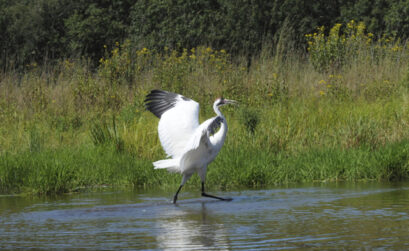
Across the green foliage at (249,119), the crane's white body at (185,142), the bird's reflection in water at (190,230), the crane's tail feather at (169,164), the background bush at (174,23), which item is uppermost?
the background bush at (174,23)

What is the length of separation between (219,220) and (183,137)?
2.39 metres

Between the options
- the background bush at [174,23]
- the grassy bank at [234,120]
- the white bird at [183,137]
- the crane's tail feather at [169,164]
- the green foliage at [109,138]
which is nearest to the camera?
→ the white bird at [183,137]

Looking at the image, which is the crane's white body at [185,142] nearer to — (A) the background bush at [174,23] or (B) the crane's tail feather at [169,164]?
(B) the crane's tail feather at [169,164]

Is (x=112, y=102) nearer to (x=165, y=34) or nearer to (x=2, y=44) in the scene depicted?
(x=165, y=34)

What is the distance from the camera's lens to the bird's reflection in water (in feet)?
18.7

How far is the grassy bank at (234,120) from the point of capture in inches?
410

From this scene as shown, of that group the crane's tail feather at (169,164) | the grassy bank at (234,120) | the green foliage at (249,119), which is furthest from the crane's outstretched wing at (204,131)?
the green foliage at (249,119)

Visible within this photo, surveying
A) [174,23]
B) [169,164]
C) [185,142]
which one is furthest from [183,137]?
[174,23]

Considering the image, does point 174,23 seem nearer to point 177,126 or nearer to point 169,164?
point 177,126

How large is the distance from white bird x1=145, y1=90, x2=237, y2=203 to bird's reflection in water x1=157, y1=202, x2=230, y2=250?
3.11 feet

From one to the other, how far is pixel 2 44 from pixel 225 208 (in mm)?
27373

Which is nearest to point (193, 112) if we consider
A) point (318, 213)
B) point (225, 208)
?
point (225, 208)

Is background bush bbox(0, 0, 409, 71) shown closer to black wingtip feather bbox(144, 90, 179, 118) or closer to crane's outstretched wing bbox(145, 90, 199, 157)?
black wingtip feather bbox(144, 90, 179, 118)

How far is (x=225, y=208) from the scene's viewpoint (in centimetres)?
793
